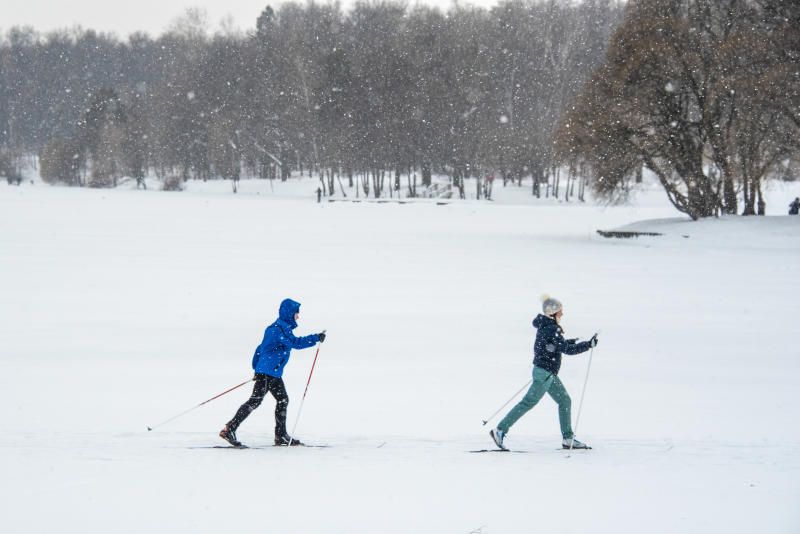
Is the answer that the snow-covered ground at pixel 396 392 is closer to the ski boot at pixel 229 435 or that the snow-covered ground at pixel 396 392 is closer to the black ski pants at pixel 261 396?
the ski boot at pixel 229 435

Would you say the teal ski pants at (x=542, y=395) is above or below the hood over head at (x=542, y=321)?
below

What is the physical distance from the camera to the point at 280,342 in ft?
24.7

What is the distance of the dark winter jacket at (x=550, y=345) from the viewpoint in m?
7.36

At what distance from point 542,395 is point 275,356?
8.42 ft

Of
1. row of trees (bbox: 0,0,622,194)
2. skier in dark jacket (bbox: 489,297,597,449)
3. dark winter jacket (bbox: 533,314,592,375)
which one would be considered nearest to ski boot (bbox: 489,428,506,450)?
skier in dark jacket (bbox: 489,297,597,449)

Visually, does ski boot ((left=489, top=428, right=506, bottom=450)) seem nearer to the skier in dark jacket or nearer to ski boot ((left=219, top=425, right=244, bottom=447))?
the skier in dark jacket

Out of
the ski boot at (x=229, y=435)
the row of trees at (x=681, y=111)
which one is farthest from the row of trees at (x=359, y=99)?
the ski boot at (x=229, y=435)

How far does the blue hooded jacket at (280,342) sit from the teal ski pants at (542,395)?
2.04m

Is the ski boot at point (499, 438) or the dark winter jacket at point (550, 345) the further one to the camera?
the ski boot at point (499, 438)

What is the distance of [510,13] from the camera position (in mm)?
77000

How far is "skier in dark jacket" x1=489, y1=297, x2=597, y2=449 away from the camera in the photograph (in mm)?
7367

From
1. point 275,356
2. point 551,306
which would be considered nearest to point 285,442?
point 275,356

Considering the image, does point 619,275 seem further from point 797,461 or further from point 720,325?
point 797,461

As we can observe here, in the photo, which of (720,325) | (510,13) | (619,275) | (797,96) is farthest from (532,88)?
(720,325)
